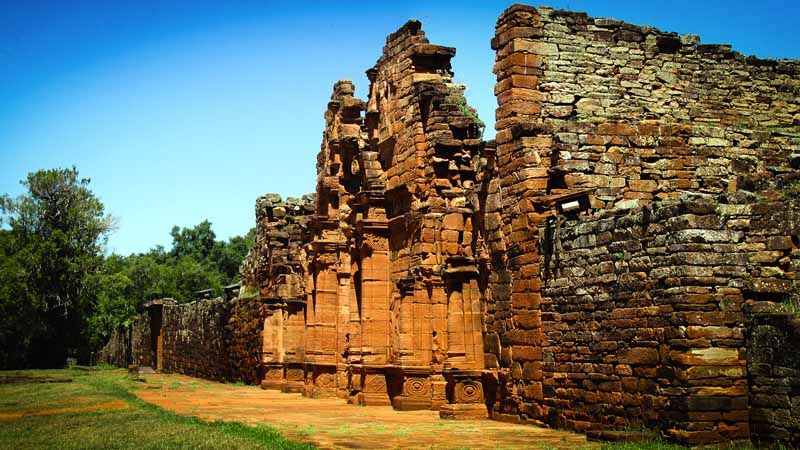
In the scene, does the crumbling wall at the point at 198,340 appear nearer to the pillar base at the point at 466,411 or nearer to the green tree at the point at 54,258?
the green tree at the point at 54,258

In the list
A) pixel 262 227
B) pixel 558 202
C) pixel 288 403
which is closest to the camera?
pixel 558 202

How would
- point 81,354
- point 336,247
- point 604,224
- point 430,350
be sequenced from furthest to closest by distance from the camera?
point 81,354
point 336,247
point 430,350
point 604,224

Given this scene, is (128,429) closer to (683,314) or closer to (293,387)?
(683,314)

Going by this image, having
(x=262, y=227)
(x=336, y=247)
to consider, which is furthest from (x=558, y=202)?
(x=262, y=227)

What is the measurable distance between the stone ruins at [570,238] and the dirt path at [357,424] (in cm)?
62

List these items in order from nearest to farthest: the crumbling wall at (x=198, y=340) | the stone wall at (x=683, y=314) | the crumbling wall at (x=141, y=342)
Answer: the stone wall at (x=683, y=314)
the crumbling wall at (x=198, y=340)
the crumbling wall at (x=141, y=342)

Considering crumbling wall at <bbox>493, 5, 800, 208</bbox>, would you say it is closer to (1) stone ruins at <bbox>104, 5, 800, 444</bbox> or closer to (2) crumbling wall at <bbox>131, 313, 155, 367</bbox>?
(1) stone ruins at <bbox>104, 5, 800, 444</bbox>

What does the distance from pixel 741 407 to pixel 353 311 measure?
42.7 ft

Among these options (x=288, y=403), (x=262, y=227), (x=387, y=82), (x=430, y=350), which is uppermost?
(x=387, y=82)

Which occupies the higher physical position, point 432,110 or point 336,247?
point 432,110

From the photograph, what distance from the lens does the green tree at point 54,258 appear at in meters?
42.1

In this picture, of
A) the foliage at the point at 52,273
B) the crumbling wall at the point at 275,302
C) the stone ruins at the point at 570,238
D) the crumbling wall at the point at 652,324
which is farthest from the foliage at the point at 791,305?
the foliage at the point at 52,273

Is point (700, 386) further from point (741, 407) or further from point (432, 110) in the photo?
point (432, 110)

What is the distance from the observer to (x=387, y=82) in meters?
20.3
